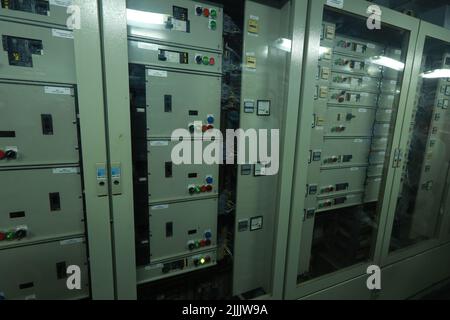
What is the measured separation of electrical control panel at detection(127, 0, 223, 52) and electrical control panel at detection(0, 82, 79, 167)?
495mm

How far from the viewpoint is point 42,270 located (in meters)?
1.23

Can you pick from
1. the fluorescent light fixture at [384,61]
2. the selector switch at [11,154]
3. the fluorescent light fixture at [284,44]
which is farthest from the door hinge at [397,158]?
the selector switch at [11,154]

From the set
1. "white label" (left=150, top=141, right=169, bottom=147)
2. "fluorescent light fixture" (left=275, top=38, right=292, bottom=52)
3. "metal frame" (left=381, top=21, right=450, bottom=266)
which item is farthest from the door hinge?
"white label" (left=150, top=141, right=169, bottom=147)

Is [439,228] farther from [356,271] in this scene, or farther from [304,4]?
[304,4]

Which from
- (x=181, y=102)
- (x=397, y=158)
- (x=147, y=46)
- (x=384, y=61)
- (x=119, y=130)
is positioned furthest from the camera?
(x=384, y=61)

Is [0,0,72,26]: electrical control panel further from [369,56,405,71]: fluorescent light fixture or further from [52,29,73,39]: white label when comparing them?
[369,56,405,71]: fluorescent light fixture

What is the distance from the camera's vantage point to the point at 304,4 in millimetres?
1223

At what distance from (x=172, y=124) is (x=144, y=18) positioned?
0.57 meters

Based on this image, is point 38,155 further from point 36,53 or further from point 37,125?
point 36,53

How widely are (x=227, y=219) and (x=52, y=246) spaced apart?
104 cm

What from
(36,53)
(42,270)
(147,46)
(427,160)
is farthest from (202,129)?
(427,160)

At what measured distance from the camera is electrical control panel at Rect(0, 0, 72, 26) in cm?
101

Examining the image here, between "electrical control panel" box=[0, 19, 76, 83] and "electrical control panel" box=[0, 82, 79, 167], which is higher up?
"electrical control panel" box=[0, 19, 76, 83]

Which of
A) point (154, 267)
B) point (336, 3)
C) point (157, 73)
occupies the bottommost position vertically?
point (154, 267)
